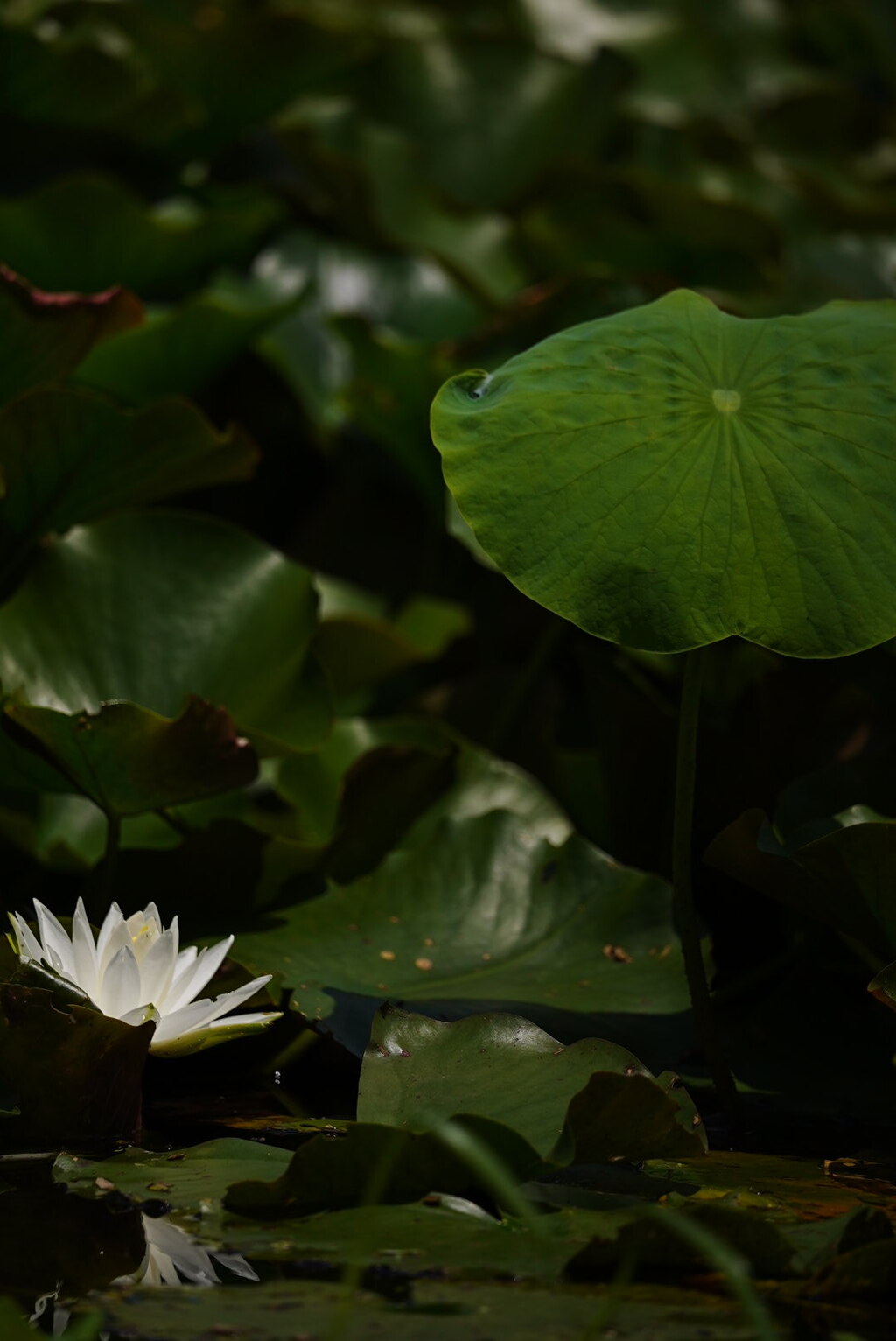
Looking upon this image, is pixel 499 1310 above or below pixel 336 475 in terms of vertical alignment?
above

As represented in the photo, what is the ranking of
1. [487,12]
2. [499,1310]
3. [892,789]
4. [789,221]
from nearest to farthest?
[499,1310], [892,789], [789,221], [487,12]

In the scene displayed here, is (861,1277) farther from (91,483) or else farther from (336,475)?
(336,475)

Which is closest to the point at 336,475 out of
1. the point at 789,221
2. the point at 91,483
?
the point at 91,483

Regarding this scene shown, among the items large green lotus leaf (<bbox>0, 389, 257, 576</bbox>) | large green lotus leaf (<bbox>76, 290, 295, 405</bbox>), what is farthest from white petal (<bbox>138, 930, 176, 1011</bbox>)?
A: large green lotus leaf (<bbox>76, 290, 295, 405</bbox>)

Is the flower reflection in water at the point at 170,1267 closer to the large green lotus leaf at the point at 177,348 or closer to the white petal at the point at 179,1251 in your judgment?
the white petal at the point at 179,1251

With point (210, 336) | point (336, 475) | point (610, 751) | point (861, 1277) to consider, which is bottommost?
point (336, 475)

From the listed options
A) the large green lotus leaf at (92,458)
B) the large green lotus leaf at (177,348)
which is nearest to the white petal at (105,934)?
the large green lotus leaf at (92,458)
